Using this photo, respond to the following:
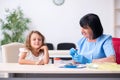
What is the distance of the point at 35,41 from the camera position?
264 centimetres

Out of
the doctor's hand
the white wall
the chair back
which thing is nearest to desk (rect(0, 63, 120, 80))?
the doctor's hand

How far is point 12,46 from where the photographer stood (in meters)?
3.07

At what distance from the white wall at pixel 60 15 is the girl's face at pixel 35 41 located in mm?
3563

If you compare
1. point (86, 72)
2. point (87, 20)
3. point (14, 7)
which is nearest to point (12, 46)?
point (87, 20)

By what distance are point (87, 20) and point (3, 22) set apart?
3995mm

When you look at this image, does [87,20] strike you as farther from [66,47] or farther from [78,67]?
[66,47]

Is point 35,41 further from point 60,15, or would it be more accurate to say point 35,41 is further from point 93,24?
point 60,15

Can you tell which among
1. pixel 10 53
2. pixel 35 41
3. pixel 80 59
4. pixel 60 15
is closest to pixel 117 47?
pixel 80 59

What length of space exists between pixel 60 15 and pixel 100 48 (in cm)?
383

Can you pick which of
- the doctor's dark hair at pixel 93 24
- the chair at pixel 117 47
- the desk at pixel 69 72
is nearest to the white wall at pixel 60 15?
the chair at pixel 117 47

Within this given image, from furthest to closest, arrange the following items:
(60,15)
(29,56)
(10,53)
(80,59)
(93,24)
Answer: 1. (60,15)
2. (10,53)
3. (29,56)
4. (93,24)
5. (80,59)

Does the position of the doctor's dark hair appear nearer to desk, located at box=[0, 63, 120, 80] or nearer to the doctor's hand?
the doctor's hand

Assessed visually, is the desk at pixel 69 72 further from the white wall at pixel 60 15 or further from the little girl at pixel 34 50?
the white wall at pixel 60 15

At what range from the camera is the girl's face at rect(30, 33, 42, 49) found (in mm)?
2612
